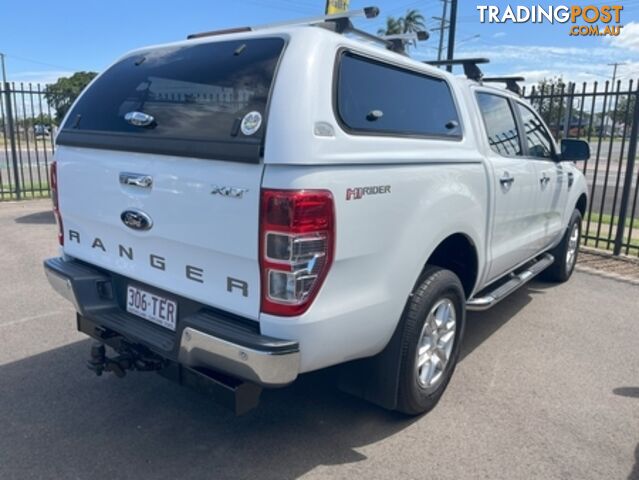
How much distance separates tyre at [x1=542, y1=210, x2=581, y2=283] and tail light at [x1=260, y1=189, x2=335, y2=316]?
14.5ft

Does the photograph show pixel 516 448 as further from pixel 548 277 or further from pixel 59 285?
pixel 548 277

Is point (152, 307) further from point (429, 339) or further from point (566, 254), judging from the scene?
point (566, 254)

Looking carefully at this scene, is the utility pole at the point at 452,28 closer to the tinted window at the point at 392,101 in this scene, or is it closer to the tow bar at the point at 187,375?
the tinted window at the point at 392,101

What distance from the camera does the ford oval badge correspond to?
A: 2.59 m

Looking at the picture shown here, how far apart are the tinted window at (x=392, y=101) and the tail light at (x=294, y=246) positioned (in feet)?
1.62

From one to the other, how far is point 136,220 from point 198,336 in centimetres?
73

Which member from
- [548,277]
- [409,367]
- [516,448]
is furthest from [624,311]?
[409,367]

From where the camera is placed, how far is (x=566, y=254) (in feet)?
19.3

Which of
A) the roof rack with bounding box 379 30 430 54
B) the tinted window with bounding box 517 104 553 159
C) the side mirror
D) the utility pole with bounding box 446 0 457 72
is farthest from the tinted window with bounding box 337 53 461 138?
the utility pole with bounding box 446 0 457 72

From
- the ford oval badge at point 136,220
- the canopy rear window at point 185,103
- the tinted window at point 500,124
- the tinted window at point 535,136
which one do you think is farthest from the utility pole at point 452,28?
the ford oval badge at point 136,220

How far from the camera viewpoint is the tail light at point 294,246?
6.90 feet

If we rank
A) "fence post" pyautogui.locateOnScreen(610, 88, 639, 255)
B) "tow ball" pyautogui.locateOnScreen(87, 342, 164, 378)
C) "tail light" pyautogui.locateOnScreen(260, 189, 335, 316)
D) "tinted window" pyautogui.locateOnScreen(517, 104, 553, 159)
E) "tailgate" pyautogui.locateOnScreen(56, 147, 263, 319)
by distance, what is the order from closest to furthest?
"tail light" pyautogui.locateOnScreen(260, 189, 335, 316) < "tailgate" pyautogui.locateOnScreen(56, 147, 263, 319) < "tow ball" pyautogui.locateOnScreen(87, 342, 164, 378) < "tinted window" pyautogui.locateOnScreen(517, 104, 553, 159) < "fence post" pyautogui.locateOnScreen(610, 88, 639, 255)

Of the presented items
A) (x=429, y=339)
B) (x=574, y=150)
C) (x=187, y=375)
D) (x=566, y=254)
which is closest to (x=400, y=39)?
(x=429, y=339)

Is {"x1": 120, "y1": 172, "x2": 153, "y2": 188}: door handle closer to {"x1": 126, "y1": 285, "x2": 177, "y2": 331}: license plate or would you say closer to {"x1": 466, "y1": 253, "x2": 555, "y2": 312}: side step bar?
{"x1": 126, "y1": 285, "x2": 177, "y2": 331}: license plate
